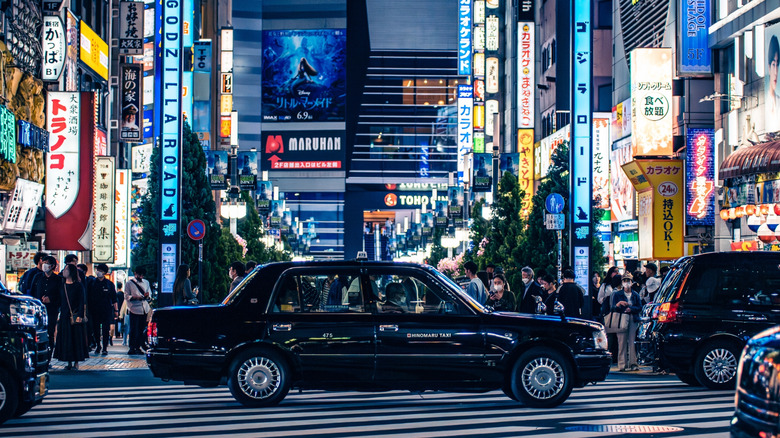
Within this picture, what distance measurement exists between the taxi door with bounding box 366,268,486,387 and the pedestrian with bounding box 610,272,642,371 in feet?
20.7

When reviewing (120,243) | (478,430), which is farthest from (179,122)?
(478,430)

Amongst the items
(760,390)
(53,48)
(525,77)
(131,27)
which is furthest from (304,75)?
(760,390)

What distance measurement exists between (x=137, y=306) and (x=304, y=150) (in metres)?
113

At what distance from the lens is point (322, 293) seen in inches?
508

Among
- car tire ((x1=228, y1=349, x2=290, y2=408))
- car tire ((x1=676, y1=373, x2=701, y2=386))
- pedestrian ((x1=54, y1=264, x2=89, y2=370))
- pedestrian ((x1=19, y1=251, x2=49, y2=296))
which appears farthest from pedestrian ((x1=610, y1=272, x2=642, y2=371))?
pedestrian ((x1=19, y1=251, x2=49, y2=296))

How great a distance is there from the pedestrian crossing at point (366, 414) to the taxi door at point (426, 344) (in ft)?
1.25

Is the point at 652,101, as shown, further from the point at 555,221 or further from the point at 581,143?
the point at 555,221

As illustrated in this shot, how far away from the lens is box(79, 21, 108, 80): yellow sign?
33500mm

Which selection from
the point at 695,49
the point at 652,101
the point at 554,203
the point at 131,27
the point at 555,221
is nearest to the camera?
the point at 554,203

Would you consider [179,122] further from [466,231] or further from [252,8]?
[252,8]

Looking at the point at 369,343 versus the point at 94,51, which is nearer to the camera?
the point at 369,343

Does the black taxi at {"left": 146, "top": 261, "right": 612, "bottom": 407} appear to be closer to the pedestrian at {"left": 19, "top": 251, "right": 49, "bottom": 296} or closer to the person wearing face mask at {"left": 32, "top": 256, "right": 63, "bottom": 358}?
the person wearing face mask at {"left": 32, "top": 256, "right": 63, "bottom": 358}

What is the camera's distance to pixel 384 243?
562 ft

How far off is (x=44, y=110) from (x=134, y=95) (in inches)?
312
